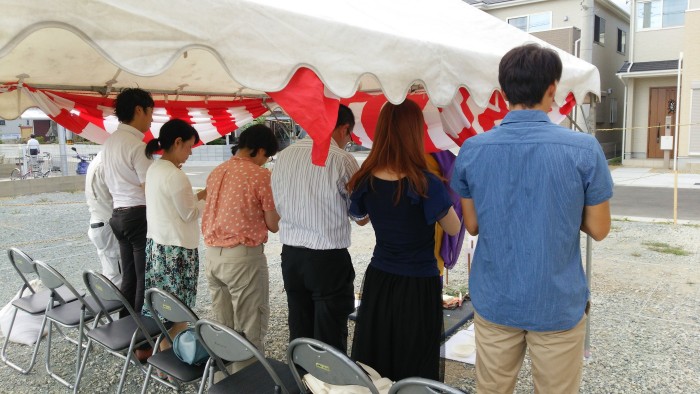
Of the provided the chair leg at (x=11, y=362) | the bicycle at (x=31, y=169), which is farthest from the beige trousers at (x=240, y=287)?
the bicycle at (x=31, y=169)

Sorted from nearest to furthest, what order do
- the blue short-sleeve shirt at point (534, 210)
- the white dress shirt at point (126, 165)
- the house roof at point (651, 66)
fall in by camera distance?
the blue short-sleeve shirt at point (534, 210) < the white dress shirt at point (126, 165) < the house roof at point (651, 66)

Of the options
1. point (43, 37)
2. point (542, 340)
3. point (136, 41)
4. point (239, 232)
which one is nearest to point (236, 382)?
point (239, 232)

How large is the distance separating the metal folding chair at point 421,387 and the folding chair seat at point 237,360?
0.57m

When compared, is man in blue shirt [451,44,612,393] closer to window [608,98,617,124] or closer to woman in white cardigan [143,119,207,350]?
woman in white cardigan [143,119,207,350]

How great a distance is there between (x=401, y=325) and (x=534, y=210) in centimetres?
93

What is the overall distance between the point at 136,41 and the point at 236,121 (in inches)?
149

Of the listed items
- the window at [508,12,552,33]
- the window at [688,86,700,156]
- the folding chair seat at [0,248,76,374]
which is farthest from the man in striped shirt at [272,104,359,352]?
the window at [508,12,552,33]

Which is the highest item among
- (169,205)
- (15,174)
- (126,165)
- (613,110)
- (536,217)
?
(613,110)

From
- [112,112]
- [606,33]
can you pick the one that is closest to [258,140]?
[112,112]

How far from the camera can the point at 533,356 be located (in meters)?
1.83

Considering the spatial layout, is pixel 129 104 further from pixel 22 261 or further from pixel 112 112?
pixel 112 112

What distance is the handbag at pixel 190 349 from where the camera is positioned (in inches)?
96.4

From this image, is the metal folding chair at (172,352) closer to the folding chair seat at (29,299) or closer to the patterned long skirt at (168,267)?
the patterned long skirt at (168,267)

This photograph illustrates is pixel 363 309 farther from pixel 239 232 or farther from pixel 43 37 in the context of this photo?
pixel 43 37
